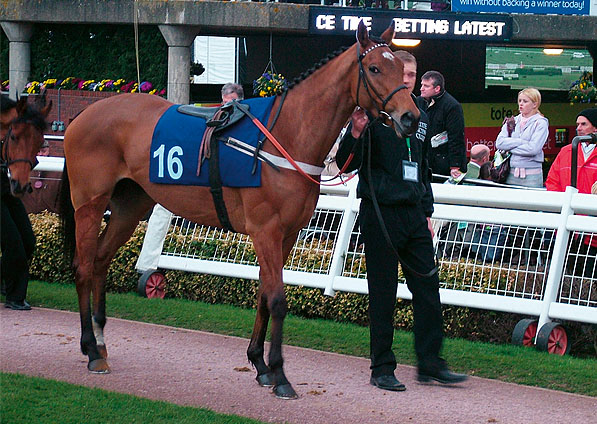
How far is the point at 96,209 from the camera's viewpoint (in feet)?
20.2

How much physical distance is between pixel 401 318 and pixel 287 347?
3.61ft

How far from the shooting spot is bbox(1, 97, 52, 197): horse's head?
6.79 meters

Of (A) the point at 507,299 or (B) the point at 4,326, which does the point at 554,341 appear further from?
(B) the point at 4,326

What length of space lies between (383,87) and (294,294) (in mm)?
2933

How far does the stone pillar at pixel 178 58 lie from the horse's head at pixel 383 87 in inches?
434

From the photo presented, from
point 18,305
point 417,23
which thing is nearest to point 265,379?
point 18,305

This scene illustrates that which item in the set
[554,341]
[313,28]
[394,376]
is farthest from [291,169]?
[313,28]

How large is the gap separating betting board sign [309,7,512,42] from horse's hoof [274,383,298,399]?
9.93 m

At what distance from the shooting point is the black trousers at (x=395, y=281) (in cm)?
551

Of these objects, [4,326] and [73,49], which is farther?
[73,49]

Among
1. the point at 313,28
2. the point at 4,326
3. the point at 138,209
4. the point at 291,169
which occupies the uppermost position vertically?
the point at 313,28

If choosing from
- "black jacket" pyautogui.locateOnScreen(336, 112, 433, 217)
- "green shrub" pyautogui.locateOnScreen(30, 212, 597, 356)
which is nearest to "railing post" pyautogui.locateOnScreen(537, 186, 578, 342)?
"green shrub" pyautogui.locateOnScreen(30, 212, 597, 356)

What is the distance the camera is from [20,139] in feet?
22.4

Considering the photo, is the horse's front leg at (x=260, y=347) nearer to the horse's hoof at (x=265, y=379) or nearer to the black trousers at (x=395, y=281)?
the horse's hoof at (x=265, y=379)
